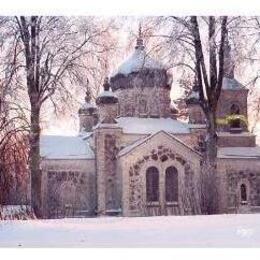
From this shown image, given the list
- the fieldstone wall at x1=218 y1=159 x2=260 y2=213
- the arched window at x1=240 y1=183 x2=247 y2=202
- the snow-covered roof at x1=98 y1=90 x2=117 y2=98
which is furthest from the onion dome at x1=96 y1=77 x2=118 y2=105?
the arched window at x1=240 y1=183 x2=247 y2=202

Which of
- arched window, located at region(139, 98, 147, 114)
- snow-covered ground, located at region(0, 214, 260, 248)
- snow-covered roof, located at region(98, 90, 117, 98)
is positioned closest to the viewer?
snow-covered ground, located at region(0, 214, 260, 248)

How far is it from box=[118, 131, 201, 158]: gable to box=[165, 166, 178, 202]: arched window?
15 cm

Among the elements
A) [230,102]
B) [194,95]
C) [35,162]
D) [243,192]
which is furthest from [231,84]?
[35,162]

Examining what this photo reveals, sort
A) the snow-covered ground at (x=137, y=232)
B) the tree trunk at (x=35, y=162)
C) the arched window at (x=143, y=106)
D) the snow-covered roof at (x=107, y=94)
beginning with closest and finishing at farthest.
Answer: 1. the snow-covered ground at (x=137, y=232)
2. the tree trunk at (x=35, y=162)
3. the snow-covered roof at (x=107, y=94)
4. the arched window at (x=143, y=106)

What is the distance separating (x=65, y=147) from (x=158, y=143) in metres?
0.60

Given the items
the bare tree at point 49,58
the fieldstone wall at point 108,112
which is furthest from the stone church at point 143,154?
the bare tree at point 49,58

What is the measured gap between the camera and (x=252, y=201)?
183 inches

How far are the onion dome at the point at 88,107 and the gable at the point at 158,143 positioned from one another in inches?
14.3

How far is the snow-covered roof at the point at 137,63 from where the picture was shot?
15.4 feet

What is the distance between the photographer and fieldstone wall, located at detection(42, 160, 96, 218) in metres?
4.62

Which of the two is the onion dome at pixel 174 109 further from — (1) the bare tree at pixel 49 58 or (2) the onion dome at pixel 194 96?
(1) the bare tree at pixel 49 58

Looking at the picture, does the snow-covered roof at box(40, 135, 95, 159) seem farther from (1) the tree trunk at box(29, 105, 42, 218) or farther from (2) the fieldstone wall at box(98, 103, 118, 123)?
(2) the fieldstone wall at box(98, 103, 118, 123)

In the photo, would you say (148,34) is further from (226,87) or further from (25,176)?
(25,176)

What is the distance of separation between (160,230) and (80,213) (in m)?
0.54
